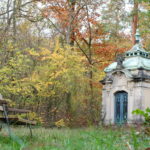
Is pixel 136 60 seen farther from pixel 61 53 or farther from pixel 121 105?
pixel 61 53

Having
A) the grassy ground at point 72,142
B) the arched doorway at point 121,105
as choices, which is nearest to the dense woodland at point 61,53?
the arched doorway at point 121,105

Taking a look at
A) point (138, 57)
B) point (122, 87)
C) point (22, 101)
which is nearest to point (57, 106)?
point (22, 101)

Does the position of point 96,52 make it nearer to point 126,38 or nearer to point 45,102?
point 126,38

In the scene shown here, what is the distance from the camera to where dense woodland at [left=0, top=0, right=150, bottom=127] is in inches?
564

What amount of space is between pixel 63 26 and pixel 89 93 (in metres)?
4.71

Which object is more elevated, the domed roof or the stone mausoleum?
the domed roof

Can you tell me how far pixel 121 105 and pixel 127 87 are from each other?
0.93 metres

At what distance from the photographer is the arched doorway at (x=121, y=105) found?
13742 millimetres

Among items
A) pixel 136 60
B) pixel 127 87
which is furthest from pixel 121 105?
pixel 136 60

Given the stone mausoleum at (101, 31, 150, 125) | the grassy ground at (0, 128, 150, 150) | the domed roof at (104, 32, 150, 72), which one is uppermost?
the domed roof at (104, 32, 150, 72)

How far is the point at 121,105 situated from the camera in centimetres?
1391

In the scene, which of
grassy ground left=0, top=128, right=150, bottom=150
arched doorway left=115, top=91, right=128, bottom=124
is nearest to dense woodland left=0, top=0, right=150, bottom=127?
arched doorway left=115, top=91, right=128, bottom=124

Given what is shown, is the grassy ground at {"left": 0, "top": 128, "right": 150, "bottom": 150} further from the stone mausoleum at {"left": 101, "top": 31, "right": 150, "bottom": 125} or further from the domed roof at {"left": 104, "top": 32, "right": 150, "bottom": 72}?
the domed roof at {"left": 104, "top": 32, "right": 150, "bottom": 72}

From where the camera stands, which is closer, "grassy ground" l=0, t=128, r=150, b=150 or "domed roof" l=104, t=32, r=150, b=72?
"grassy ground" l=0, t=128, r=150, b=150
